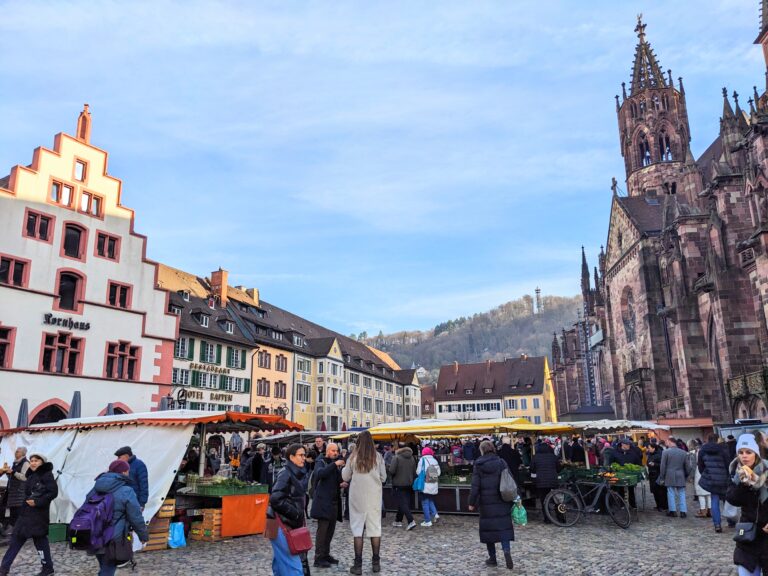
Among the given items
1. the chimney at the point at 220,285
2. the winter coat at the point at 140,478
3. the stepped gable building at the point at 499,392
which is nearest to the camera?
the winter coat at the point at 140,478

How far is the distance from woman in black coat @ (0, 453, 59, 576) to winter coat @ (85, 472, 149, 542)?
2.37 meters

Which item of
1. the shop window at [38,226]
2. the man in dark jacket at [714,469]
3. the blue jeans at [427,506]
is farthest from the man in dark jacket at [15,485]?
the shop window at [38,226]

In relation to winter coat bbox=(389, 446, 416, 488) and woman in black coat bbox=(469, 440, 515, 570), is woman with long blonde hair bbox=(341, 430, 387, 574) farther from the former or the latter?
winter coat bbox=(389, 446, 416, 488)

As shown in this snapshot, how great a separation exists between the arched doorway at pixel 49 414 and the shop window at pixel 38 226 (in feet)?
22.1

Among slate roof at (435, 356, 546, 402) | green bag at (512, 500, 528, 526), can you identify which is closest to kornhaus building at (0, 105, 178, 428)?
green bag at (512, 500, 528, 526)

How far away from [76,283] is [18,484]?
17235 mm

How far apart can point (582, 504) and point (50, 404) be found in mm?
20190

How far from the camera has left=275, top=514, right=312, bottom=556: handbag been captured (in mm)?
6458

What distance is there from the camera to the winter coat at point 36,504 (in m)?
8.33

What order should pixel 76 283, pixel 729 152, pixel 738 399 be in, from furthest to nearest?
pixel 729 152 → pixel 738 399 → pixel 76 283

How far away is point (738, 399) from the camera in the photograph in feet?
97.3

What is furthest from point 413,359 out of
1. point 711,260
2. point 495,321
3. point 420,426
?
point 420,426

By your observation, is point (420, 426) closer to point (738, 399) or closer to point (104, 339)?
point (104, 339)

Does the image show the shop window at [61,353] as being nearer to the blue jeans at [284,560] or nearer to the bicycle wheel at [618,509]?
the bicycle wheel at [618,509]
